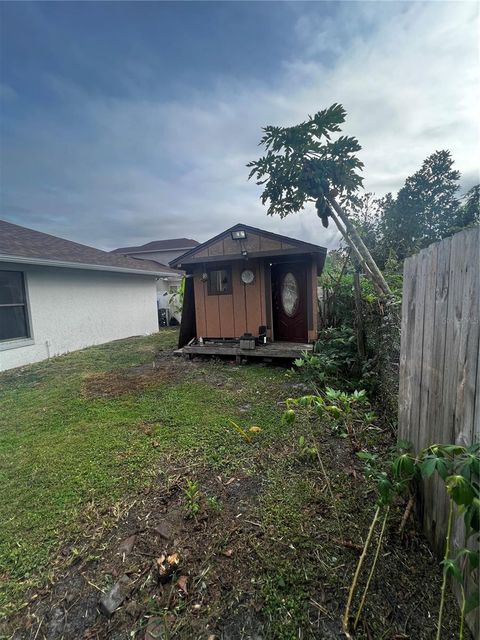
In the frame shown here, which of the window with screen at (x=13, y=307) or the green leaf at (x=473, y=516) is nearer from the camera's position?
the green leaf at (x=473, y=516)

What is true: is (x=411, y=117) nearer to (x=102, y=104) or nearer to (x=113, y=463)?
(x=113, y=463)

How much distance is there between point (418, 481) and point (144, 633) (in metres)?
1.56

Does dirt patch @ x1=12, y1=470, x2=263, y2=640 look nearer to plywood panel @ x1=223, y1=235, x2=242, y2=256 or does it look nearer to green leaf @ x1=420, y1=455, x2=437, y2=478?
green leaf @ x1=420, y1=455, x2=437, y2=478

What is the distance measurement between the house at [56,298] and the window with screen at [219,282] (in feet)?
13.0

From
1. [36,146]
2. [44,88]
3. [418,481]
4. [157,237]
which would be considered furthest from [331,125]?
[157,237]

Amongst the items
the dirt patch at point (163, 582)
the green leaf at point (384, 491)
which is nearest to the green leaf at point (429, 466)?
the green leaf at point (384, 491)

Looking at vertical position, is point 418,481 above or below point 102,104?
below

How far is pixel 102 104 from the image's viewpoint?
667cm

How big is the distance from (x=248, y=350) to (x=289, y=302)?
4.71 feet

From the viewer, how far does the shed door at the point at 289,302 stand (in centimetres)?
627

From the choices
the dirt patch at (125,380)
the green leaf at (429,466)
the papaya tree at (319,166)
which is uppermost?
the papaya tree at (319,166)

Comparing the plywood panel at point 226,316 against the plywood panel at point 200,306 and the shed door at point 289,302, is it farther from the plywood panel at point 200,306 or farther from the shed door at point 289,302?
the shed door at point 289,302

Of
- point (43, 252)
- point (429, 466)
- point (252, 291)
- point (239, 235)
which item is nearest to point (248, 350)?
point (252, 291)

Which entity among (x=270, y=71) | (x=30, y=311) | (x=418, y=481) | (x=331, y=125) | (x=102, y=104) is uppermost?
(x=102, y=104)
